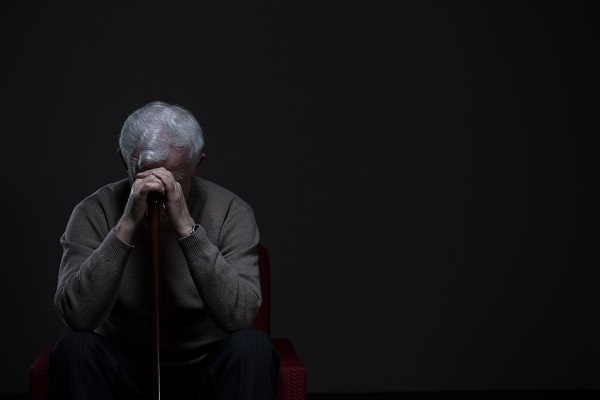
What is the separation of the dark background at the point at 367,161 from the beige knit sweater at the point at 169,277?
4.80 feet

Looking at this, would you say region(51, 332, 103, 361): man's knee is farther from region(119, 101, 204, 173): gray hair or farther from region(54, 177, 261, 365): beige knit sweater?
region(119, 101, 204, 173): gray hair

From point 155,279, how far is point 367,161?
197 centimetres

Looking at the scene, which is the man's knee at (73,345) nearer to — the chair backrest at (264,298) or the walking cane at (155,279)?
the walking cane at (155,279)

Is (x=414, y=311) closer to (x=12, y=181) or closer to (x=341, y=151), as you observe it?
(x=341, y=151)

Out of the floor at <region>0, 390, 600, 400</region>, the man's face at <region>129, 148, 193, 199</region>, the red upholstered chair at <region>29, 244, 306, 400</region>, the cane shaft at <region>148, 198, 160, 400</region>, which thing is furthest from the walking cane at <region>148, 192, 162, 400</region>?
the floor at <region>0, 390, 600, 400</region>

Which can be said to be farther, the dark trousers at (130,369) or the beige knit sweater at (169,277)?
the beige knit sweater at (169,277)

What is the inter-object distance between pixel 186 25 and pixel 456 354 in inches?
74.8

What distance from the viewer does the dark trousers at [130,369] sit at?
6.04 ft

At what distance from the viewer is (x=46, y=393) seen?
194 centimetres

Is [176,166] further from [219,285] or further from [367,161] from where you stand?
[367,161]

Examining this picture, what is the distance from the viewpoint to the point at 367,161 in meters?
3.74

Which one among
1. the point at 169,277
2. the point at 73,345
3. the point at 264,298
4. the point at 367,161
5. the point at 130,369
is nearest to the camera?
the point at 73,345

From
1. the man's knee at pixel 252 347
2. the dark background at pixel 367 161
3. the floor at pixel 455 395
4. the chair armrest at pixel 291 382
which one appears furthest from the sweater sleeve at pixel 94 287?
the floor at pixel 455 395

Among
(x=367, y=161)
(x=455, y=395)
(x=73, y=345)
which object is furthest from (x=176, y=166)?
(x=455, y=395)
